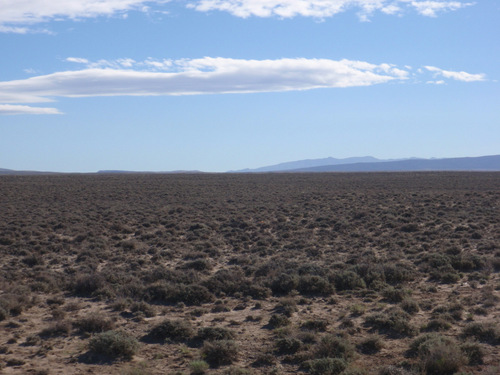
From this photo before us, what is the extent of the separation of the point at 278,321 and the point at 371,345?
2.18 m

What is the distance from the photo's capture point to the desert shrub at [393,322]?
393 inches

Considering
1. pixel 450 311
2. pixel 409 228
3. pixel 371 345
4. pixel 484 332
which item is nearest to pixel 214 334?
pixel 371 345

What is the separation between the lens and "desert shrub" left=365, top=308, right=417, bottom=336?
9.98m

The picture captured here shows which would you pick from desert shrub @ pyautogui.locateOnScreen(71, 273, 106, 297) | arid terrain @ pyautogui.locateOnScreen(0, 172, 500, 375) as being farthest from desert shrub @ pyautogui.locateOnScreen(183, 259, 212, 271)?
desert shrub @ pyautogui.locateOnScreen(71, 273, 106, 297)

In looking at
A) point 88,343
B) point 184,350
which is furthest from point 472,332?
point 88,343

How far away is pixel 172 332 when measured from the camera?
32.1 ft

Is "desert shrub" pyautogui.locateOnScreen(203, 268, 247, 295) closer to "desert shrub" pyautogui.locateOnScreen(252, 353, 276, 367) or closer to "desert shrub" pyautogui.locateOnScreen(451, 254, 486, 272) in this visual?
"desert shrub" pyautogui.locateOnScreen(252, 353, 276, 367)

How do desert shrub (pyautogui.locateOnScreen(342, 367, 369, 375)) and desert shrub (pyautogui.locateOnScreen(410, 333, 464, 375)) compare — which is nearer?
desert shrub (pyautogui.locateOnScreen(342, 367, 369, 375))

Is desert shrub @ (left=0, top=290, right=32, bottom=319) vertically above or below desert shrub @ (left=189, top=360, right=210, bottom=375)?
above

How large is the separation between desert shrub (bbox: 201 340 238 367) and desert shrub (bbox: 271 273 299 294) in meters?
4.88

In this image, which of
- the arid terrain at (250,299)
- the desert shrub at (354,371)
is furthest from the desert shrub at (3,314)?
the desert shrub at (354,371)

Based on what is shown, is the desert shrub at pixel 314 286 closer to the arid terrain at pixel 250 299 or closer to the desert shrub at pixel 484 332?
the arid terrain at pixel 250 299

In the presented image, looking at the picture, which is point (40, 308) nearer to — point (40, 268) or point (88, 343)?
point (88, 343)

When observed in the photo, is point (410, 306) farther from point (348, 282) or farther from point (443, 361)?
point (443, 361)
